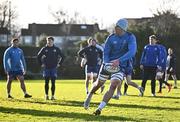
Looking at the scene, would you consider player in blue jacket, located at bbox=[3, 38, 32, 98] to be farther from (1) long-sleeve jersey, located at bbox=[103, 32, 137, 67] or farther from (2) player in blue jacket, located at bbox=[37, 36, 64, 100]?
(1) long-sleeve jersey, located at bbox=[103, 32, 137, 67]

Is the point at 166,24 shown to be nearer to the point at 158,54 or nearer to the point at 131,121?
the point at 158,54

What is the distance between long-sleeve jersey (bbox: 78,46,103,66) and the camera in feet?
68.9

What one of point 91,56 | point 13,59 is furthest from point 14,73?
point 91,56

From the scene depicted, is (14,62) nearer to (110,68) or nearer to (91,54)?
(91,54)

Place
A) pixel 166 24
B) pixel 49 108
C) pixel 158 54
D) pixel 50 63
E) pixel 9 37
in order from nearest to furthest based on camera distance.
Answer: pixel 49 108 → pixel 50 63 → pixel 158 54 → pixel 166 24 → pixel 9 37

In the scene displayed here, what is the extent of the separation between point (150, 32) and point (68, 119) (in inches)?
1869

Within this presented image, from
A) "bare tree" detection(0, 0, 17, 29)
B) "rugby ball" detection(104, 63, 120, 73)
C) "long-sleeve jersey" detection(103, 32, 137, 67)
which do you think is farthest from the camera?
"bare tree" detection(0, 0, 17, 29)

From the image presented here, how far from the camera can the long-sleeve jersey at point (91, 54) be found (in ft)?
68.9

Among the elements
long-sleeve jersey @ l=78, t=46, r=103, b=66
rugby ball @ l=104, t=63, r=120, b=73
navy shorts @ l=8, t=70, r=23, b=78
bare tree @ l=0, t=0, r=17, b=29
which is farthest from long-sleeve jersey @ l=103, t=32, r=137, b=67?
bare tree @ l=0, t=0, r=17, b=29

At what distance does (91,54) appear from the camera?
68.9ft

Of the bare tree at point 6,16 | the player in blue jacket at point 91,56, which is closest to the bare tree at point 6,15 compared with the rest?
the bare tree at point 6,16

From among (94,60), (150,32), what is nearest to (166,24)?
(150,32)

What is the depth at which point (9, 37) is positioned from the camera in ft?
304

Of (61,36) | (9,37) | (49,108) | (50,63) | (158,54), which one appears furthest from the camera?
(61,36)
